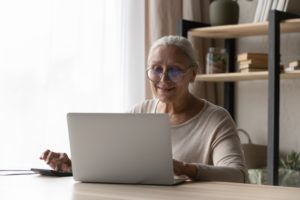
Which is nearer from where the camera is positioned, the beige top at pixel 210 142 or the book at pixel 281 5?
the beige top at pixel 210 142

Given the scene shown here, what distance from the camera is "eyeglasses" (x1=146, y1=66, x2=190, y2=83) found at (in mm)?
2158

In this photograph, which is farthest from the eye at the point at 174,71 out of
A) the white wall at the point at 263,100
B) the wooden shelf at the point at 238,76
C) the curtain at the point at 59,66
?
the white wall at the point at 263,100

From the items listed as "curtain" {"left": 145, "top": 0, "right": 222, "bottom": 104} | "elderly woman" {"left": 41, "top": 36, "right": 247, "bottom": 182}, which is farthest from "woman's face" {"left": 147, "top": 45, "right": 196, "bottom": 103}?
"curtain" {"left": 145, "top": 0, "right": 222, "bottom": 104}

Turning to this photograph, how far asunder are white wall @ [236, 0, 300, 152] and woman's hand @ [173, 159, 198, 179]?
1.57 m

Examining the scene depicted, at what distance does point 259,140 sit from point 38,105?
4.46 ft

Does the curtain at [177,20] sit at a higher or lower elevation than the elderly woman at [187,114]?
higher

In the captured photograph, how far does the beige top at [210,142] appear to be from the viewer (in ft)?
6.51

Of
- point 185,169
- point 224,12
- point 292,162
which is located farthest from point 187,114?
point 224,12

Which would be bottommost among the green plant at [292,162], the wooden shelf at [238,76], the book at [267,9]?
the green plant at [292,162]

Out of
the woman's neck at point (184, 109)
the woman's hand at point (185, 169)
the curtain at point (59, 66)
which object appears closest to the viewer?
the woman's hand at point (185, 169)

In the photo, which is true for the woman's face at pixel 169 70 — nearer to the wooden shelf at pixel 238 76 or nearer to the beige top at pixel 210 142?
the beige top at pixel 210 142

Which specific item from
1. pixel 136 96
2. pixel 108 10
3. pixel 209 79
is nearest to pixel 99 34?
pixel 108 10

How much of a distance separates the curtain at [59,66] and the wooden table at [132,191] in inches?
36.4

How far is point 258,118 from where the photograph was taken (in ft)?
11.1
